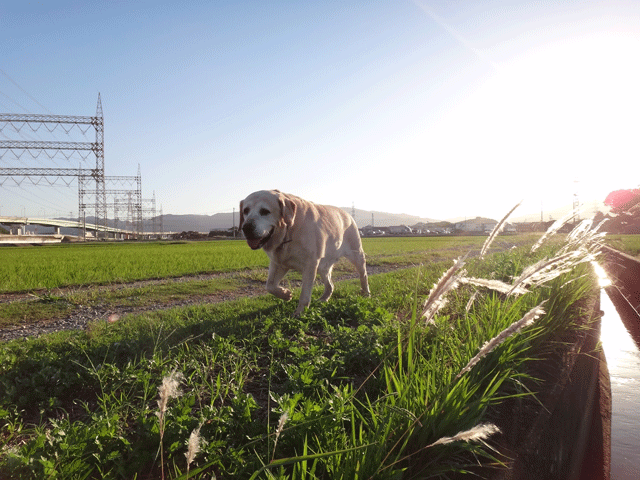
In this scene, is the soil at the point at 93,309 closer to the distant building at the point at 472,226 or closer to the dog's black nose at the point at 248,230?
the dog's black nose at the point at 248,230

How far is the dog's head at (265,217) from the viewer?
Answer: 15.5 ft

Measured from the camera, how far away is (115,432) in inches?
81.4

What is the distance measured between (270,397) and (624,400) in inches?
109

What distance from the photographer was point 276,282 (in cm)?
548

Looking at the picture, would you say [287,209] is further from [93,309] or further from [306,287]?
[93,309]

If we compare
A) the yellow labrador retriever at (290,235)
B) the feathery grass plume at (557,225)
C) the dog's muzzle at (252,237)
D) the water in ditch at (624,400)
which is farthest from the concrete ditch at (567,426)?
the dog's muzzle at (252,237)

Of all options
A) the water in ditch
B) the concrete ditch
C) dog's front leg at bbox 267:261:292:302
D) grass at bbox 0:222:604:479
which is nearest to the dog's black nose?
dog's front leg at bbox 267:261:292:302

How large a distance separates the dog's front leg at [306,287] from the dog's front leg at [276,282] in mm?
308

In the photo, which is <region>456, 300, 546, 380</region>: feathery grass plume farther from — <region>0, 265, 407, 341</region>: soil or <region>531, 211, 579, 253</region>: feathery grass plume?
<region>0, 265, 407, 341</region>: soil

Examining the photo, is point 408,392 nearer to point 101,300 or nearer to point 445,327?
point 445,327

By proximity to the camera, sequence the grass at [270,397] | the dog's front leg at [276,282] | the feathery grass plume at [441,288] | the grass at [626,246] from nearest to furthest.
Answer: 1. the feathery grass plume at [441,288]
2. the grass at [270,397]
3. the dog's front leg at [276,282]
4. the grass at [626,246]

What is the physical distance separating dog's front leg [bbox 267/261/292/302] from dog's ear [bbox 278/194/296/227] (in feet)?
2.16

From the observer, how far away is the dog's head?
4730 mm

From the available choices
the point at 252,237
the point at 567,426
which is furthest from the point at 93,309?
the point at 567,426
